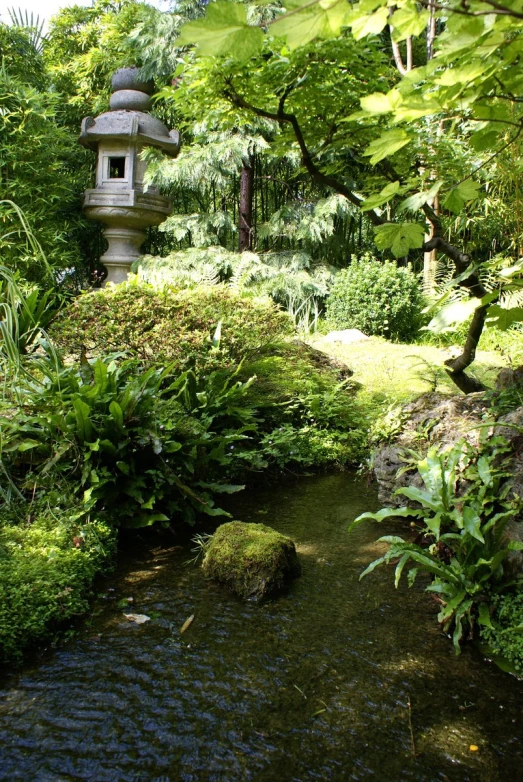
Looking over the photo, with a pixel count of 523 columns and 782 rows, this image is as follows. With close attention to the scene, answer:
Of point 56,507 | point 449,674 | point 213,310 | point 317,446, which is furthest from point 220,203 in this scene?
point 449,674

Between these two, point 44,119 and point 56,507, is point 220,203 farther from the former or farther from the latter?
point 56,507

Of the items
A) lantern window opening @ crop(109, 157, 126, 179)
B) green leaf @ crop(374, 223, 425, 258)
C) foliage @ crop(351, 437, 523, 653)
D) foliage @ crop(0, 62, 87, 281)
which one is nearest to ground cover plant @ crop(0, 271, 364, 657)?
foliage @ crop(351, 437, 523, 653)

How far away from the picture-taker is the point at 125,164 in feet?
35.9

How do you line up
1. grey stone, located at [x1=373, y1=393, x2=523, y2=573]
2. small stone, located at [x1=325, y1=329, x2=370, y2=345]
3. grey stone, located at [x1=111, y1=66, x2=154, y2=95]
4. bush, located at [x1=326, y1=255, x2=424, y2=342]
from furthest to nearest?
grey stone, located at [x1=111, y1=66, x2=154, y2=95] < bush, located at [x1=326, y1=255, x2=424, y2=342] < small stone, located at [x1=325, y1=329, x2=370, y2=345] < grey stone, located at [x1=373, y1=393, x2=523, y2=573]

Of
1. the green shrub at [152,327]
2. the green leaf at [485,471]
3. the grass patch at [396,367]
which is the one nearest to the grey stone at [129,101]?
the grass patch at [396,367]

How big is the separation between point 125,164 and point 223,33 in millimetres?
11269

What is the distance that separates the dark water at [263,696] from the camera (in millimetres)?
1696

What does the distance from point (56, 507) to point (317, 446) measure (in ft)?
8.10

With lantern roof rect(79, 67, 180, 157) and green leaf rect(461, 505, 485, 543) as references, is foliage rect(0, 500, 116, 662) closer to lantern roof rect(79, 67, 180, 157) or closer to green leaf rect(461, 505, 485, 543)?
green leaf rect(461, 505, 485, 543)

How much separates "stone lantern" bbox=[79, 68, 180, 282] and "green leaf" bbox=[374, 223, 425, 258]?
1022cm

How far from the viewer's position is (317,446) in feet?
16.1

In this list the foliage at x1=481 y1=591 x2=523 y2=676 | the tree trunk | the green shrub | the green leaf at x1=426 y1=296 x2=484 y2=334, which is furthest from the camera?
the tree trunk

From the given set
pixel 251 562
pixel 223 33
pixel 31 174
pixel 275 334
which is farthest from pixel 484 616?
pixel 31 174

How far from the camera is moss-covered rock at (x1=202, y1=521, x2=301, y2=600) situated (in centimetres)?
269
